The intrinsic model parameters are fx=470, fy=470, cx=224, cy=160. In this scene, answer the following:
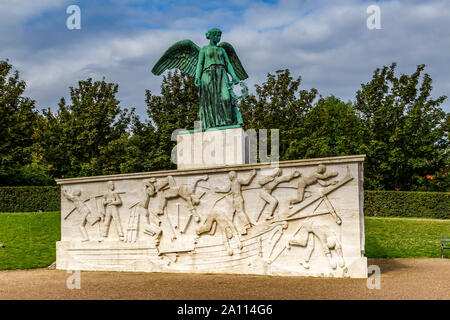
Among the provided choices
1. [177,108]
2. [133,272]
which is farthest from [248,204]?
[177,108]

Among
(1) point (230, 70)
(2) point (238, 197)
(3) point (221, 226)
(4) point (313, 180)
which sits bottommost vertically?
(3) point (221, 226)

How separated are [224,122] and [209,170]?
2.15 metres

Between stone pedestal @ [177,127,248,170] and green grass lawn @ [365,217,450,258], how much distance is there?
5.64m

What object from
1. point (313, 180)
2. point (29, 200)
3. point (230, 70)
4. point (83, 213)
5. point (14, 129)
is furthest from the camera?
point (14, 129)

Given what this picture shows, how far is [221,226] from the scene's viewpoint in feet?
37.2

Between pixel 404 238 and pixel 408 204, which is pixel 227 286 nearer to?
pixel 404 238

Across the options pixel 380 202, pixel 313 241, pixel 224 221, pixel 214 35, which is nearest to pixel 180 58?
pixel 214 35

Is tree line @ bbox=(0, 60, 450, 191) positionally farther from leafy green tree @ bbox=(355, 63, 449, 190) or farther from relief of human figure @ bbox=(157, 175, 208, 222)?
relief of human figure @ bbox=(157, 175, 208, 222)

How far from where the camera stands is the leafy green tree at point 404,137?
28.4 m

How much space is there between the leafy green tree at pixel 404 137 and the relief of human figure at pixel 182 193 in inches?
749

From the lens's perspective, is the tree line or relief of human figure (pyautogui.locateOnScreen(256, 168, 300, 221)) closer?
relief of human figure (pyautogui.locateOnScreen(256, 168, 300, 221))

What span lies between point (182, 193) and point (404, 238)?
919 cm

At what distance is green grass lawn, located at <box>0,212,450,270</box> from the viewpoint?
1459cm

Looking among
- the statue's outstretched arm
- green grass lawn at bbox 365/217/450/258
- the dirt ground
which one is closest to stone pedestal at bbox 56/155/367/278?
the dirt ground
